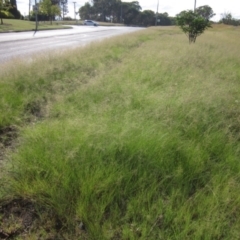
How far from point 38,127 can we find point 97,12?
12064 centimetres

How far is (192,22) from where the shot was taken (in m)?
16.8

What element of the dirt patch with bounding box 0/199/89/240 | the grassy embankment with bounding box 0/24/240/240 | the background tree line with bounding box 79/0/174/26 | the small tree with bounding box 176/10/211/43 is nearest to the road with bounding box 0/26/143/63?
the grassy embankment with bounding box 0/24/240/240

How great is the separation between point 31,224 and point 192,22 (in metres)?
17.9

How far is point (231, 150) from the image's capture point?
3.07 metres

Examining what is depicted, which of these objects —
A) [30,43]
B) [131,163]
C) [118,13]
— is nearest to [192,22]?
[30,43]

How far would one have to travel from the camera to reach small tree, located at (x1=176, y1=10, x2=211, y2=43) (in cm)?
1658

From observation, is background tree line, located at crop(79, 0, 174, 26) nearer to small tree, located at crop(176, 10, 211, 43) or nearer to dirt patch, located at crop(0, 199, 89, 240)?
small tree, located at crop(176, 10, 211, 43)

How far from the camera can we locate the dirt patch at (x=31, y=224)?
1.87m

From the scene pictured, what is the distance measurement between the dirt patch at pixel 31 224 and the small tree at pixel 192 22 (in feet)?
57.5

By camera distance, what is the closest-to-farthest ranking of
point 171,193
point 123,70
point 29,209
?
1. point 29,209
2. point 171,193
3. point 123,70

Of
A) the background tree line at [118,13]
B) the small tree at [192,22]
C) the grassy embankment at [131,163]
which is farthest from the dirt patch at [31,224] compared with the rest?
the background tree line at [118,13]

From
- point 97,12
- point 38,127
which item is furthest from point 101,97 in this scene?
point 97,12

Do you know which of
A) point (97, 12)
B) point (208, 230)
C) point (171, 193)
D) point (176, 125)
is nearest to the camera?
point (208, 230)

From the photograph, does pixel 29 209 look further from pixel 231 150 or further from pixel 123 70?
pixel 123 70
